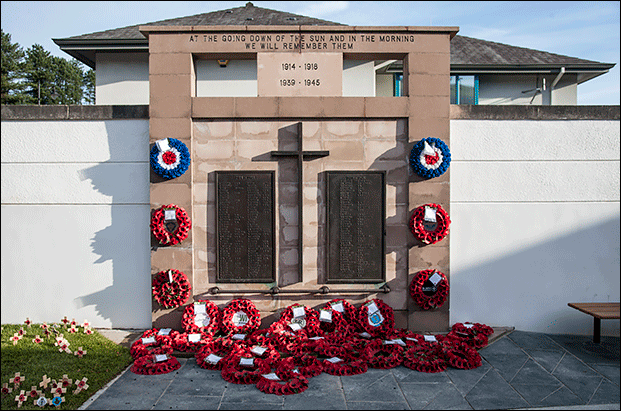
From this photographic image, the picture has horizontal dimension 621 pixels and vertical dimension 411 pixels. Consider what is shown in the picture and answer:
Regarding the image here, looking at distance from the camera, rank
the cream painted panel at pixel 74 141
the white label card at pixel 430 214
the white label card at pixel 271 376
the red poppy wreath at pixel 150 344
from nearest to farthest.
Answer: the white label card at pixel 271 376 → the red poppy wreath at pixel 150 344 → the white label card at pixel 430 214 → the cream painted panel at pixel 74 141

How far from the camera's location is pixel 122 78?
40.4 feet

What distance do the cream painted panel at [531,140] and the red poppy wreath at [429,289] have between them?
2.03 meters

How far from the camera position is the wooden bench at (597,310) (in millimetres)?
6785

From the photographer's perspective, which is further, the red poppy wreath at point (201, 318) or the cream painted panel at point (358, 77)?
the cream painted panel at point (358, 77)

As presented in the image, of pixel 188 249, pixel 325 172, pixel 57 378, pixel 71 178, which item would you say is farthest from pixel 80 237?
pixel 325 172

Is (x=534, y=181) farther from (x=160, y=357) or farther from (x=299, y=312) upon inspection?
(x=160, y=357)

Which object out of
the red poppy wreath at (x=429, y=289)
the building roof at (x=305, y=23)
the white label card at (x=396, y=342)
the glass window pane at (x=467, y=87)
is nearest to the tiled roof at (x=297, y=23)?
the building roof at (x=305, y=23)

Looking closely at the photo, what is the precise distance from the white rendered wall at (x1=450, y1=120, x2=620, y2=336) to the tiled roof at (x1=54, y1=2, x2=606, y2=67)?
6.25 m

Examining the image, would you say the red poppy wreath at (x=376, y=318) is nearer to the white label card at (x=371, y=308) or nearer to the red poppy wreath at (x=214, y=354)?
the white label card at (x=371, y=308)

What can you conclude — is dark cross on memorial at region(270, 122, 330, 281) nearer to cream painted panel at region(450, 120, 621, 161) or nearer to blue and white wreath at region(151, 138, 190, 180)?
blue and white wreath at region(151, 138, 190, 180)

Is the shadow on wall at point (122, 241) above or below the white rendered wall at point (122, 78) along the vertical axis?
below

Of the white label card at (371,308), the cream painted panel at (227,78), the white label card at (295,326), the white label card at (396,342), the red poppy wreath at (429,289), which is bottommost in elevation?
the white label card at (396,342)

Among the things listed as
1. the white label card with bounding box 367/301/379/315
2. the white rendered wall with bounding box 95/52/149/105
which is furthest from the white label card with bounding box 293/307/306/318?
the white rendered wall with bounding box 95/52/149/105

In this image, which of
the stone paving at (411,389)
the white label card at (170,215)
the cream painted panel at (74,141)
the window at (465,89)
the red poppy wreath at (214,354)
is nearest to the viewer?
the stone paving at (411,389)
